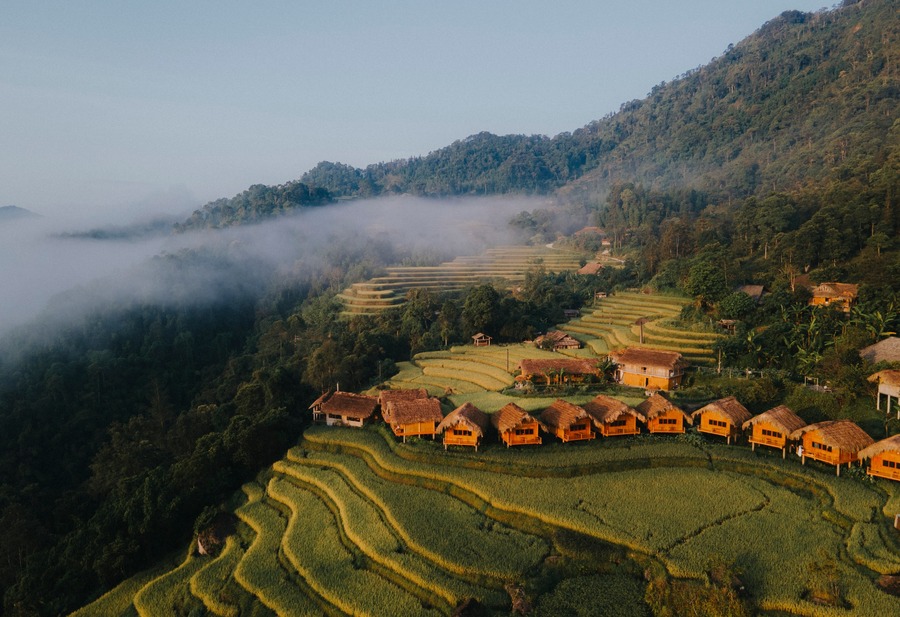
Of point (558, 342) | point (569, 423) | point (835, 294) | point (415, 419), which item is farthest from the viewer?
point (558, 342)

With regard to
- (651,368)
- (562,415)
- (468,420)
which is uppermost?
(468,420)

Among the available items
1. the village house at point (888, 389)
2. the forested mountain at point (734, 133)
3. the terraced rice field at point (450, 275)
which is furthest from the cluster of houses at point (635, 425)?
the forested mountain at point (734, 133)

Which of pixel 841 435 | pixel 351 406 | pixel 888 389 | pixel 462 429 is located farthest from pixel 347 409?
pixel 888 389

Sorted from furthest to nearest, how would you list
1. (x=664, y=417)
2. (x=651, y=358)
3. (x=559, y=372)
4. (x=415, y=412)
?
(x=559, y=372) → (x=651, y=358) → (x=415, y=412) → (x=664, y=417)

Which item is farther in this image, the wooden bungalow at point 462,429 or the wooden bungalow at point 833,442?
the wooden bungalow at point 462,429

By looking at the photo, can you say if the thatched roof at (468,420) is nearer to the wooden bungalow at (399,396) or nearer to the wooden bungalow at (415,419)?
the wooden bungalow at (415,419)

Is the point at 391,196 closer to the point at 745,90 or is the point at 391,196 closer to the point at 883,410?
the point at 745,90

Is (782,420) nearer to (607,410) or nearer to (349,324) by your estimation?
(607,410)
